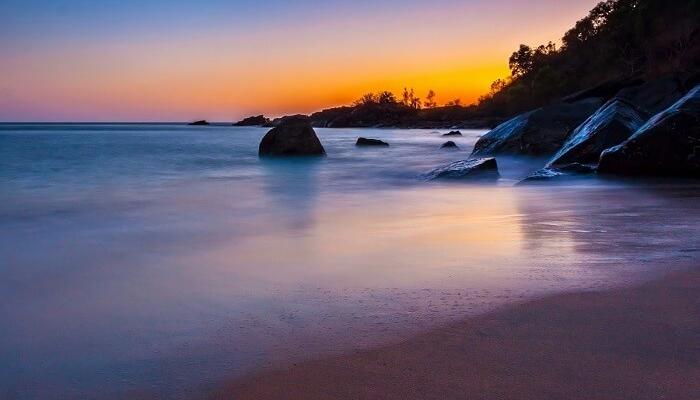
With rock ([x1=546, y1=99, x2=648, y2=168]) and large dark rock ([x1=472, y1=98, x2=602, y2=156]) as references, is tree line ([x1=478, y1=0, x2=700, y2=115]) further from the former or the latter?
rock ([x1=546, y1=99, x2=648, y2=168])

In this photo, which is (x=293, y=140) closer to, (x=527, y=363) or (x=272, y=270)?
(x=272, y=270)

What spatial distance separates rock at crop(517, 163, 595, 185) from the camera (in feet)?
26.5

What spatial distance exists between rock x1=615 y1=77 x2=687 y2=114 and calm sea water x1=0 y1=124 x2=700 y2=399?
24.6ft

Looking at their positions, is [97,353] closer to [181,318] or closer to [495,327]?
[181,318]

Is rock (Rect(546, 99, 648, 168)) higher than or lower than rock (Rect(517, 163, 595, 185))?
higher

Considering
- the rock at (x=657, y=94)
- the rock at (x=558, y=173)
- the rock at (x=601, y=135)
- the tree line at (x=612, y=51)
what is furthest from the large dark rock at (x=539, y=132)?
the tree line at (x=612, y=51)

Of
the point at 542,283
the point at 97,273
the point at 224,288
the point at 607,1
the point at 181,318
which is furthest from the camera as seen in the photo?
the point at 607,1

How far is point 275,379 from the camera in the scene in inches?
65.7

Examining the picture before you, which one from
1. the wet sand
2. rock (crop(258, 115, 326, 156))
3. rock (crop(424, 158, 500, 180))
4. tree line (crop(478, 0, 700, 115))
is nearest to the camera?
the wet sand

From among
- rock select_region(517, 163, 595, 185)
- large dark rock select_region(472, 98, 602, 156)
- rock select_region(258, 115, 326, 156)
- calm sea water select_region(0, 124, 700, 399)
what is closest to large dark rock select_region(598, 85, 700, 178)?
rock select_region(517, 163, 595, 185)

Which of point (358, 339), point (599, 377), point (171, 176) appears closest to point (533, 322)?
point (599, 377)

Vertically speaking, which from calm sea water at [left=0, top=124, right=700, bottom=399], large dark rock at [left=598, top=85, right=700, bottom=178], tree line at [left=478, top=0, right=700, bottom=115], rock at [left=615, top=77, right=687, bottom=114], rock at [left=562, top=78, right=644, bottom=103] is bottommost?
calm sea water at [left=0, top=124, right=700, bottom=399]

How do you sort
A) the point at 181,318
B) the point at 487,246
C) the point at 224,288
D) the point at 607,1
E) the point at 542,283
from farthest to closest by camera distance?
1. the point at 607,1
2. the point at 487,246
3. the point at 224,288
4. the point at 542,283
5. the point at 181,318

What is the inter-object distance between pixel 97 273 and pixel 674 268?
10.1 ft
